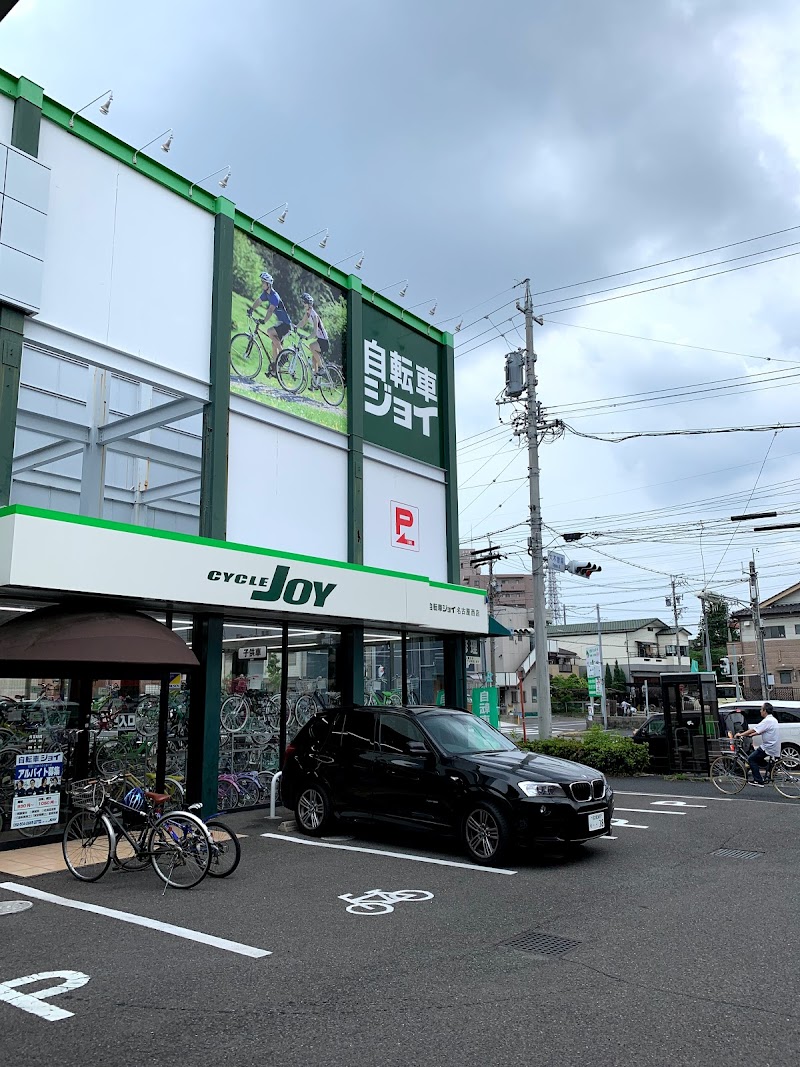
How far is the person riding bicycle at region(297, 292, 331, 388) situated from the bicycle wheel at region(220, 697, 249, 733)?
606 centimetres

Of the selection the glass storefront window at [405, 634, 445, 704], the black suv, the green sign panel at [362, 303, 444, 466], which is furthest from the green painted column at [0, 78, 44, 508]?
the glass storefront window at [405, 634, 445, 704]

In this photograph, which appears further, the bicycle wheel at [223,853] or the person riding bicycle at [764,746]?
the person riding bicycle at [764,746]

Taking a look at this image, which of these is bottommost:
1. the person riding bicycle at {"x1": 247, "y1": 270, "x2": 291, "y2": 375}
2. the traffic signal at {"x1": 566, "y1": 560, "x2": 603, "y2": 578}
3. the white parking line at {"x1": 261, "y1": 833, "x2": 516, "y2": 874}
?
the white parking line at {"x1": 261, "y1": 833, "x2": 516, "y2": 874}

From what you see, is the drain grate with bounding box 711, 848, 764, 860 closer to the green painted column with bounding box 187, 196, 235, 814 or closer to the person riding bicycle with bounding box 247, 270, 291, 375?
the green painted column with bounding box 187, 196, 235, 814

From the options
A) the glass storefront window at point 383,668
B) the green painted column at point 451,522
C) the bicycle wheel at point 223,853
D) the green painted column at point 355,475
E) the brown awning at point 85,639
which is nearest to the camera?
the bicycle wheel at point 223,853

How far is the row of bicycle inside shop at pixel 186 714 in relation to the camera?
34.3 feet

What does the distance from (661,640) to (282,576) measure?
77954 mm

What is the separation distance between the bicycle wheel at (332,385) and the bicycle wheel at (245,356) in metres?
1.63

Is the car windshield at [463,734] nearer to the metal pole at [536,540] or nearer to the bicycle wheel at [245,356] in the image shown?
the metal pole at [536,540]

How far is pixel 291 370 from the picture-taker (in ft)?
48.8

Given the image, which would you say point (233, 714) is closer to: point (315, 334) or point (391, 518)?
point (391, 518)

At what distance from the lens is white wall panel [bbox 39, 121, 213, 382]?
11453 millimetres

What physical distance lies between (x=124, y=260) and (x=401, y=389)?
7.00m

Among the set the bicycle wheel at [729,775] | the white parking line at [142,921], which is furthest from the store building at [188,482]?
the bicycle wheel at [729,775]
